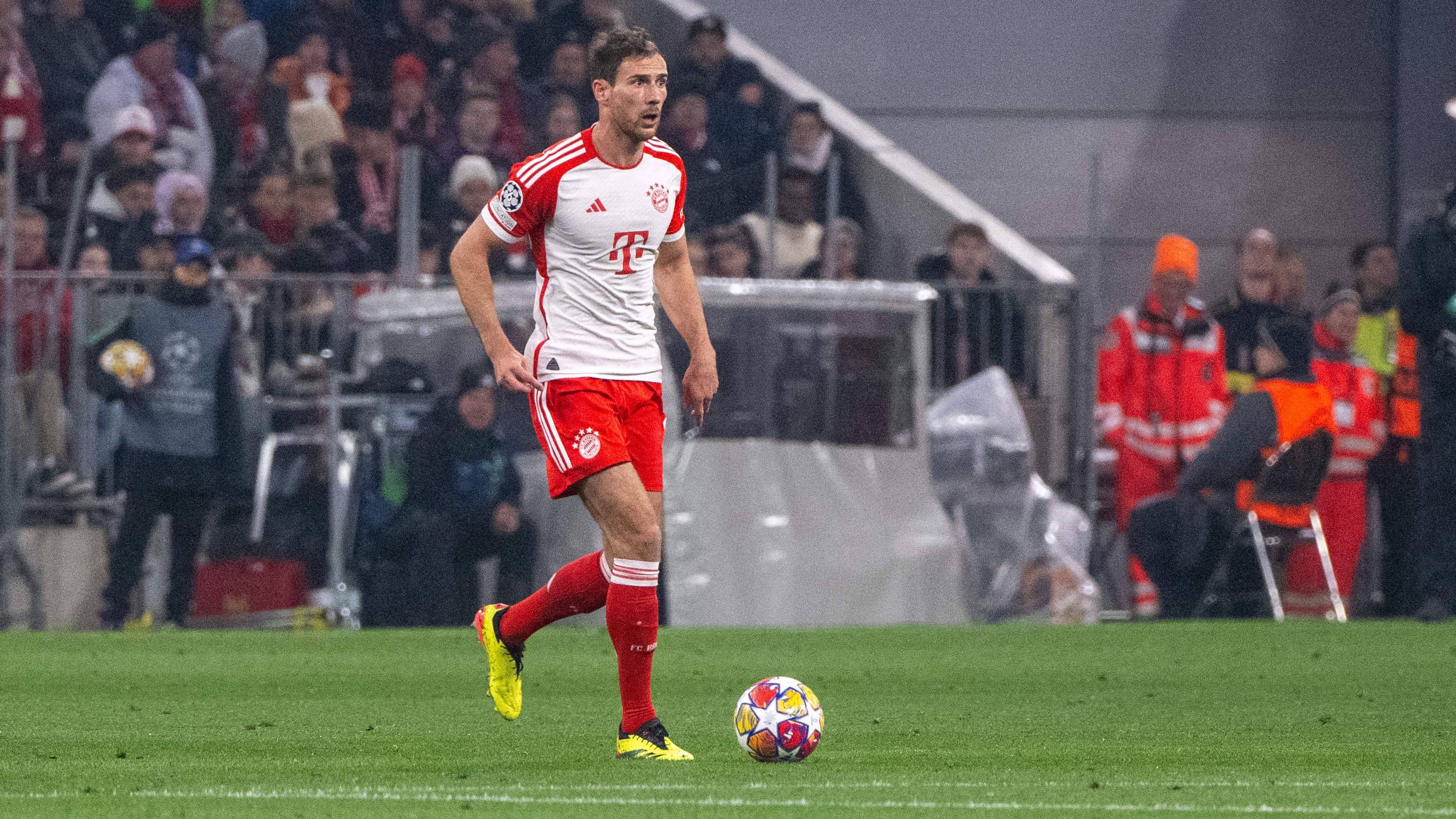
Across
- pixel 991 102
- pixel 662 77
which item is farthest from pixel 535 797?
pixel 991 102

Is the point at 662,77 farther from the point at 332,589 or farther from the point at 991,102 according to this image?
the point at 991,102

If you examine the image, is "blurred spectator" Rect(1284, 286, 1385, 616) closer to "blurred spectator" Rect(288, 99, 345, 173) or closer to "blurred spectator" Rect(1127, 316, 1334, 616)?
"blurred spectator" Rect(1127, 316, 1334, 616)

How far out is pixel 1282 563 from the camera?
14.6m

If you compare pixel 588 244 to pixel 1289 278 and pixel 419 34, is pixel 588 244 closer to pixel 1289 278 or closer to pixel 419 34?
pixel 1289 278

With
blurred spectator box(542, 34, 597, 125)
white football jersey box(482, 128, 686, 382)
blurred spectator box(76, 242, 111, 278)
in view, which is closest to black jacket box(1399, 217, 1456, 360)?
blurred spectator box(542, 34, 597, 125)

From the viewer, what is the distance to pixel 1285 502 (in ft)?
46.0

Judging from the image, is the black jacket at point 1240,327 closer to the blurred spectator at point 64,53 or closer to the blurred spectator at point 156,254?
the blurred spectator at point 156,254

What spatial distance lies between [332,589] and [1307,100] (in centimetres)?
1110

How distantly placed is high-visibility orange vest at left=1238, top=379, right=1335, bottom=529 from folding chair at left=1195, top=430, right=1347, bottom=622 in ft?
0.14

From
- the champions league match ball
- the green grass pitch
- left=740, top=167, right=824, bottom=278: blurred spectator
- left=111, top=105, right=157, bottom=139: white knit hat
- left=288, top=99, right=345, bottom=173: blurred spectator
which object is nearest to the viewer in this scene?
the green grass pitch

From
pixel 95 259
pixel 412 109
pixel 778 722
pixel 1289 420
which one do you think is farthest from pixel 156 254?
pixel 778 722

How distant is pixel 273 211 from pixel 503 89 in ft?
8.07

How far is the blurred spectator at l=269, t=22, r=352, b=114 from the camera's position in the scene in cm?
1616

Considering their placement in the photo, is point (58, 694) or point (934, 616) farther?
point (934, 616)
